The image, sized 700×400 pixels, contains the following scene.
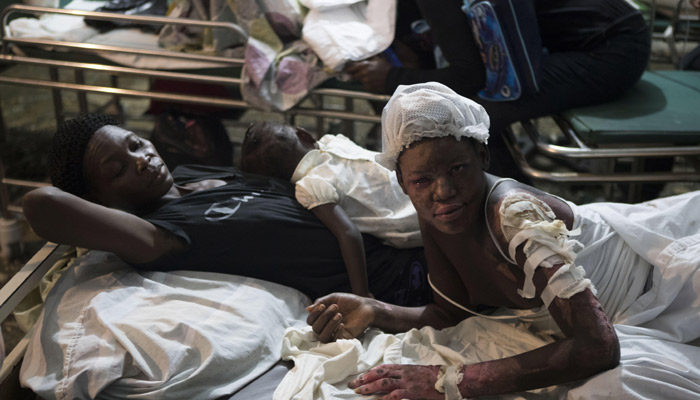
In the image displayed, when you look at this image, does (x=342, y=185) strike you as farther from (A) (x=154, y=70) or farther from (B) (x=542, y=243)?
(A) (x=154, y=70)

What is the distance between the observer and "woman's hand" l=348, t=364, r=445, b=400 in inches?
72.2

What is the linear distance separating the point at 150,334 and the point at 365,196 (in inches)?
33.8

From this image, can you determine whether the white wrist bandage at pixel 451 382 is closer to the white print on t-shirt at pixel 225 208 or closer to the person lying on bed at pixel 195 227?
the person lying on bed at pixel 195 227

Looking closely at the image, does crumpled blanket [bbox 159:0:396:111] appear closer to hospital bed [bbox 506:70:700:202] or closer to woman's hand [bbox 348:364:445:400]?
hospital bed [bbox 506:70:700:202]

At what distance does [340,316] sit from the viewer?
2072 millimetres

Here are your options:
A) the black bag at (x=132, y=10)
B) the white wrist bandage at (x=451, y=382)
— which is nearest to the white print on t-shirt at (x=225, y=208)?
the white wrist bandage at (x=451, y=382)

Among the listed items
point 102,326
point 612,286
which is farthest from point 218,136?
point 612,286

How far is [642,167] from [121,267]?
98.2 inches

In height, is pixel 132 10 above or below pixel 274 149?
above

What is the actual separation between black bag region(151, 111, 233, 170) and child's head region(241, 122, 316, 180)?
1092 mm

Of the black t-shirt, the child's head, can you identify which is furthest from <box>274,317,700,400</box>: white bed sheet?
the child's head

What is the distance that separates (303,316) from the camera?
7.51 ft

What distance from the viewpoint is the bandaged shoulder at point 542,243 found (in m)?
1.67

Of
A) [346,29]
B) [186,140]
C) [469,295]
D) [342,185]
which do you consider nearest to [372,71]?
[346,29]
